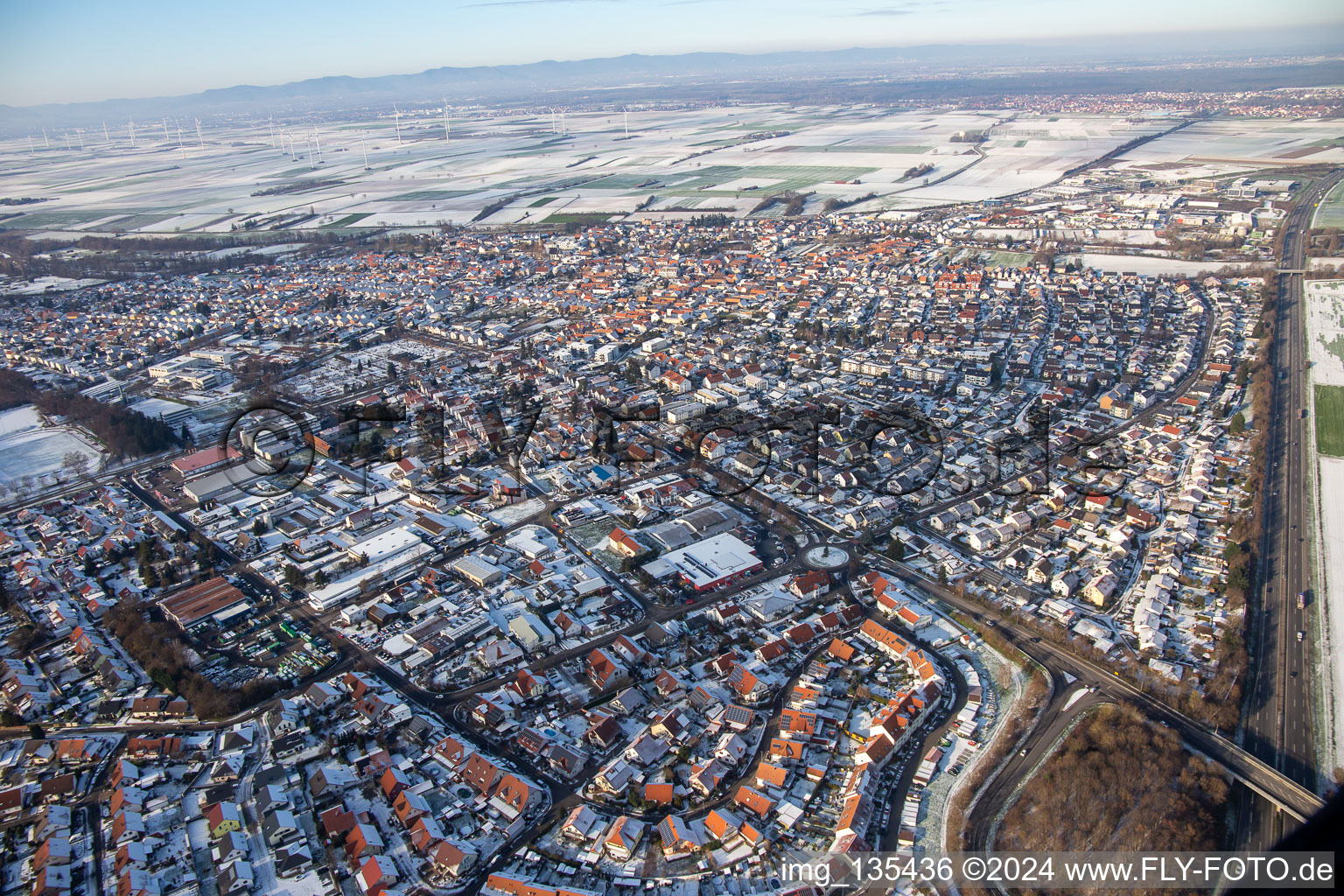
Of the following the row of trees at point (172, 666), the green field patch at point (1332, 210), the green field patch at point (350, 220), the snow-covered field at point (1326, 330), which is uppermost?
the green field patch at point (350, 220)

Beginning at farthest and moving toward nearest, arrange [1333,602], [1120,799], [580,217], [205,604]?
[580,217] → [205,604] → [1333,602] → [1120,799]

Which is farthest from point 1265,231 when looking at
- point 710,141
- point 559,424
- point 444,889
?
point 710,141

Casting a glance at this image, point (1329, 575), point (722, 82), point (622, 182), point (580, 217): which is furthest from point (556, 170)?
point (722, 82)

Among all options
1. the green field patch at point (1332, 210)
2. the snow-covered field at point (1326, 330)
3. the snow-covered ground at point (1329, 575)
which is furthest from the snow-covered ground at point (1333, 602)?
the green field patch at point (1332, 210)

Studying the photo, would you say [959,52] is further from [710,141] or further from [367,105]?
[710,141]

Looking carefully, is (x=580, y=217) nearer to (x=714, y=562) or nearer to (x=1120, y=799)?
(x=714, y=562)

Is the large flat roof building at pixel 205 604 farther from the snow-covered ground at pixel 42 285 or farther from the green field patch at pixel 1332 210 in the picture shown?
the green field patch at pixel 1332 210

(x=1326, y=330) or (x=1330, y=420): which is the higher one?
(x=1326, y=330)
